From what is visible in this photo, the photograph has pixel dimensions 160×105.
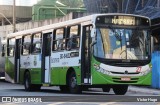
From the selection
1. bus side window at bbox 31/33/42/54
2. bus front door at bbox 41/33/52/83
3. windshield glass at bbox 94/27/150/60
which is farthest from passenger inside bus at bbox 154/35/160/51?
windshield glass at bbox 94/27/150/60

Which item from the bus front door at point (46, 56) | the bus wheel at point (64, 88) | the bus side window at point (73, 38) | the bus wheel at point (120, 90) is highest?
the bus side window at point (73, 38)

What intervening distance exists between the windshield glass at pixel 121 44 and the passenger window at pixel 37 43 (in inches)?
230

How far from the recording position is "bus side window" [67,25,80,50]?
2217cm

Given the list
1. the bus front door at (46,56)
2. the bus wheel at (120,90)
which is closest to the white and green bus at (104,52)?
the bus wheel at (120,90)

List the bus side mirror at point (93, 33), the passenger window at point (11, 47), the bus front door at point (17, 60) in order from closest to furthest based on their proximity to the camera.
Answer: the bus side mirror at point (93, 33)
the bus front door at point (17, 60)
the passenger window at point (11, 47)

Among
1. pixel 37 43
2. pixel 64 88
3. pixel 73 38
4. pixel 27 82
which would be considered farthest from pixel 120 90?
pixel 27 82

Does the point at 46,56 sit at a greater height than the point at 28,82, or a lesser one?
greater

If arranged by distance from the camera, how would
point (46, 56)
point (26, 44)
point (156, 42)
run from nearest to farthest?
point (46, 56) → point (26, 44) → point (156, 42)

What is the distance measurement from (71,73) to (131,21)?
3.49 m

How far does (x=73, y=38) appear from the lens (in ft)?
74.0

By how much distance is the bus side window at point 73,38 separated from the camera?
2217 centimetres

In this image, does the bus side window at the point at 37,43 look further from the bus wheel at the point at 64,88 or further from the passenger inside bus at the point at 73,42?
the passenger inside bus at the point at 73,42

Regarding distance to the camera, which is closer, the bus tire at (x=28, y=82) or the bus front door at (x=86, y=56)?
the bus front door at (x=86, y=56)

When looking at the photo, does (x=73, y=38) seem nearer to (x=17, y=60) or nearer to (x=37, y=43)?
(x=37, y=43)
